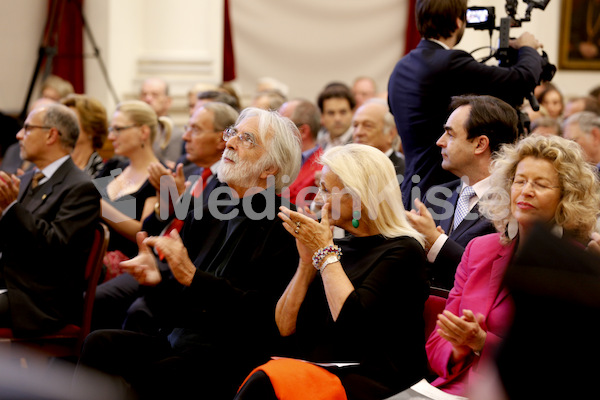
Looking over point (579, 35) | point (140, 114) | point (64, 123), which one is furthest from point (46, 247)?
point (579, 35)

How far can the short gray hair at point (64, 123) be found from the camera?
13.1 feet

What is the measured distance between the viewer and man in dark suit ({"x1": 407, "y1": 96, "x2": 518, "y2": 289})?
2980 mm

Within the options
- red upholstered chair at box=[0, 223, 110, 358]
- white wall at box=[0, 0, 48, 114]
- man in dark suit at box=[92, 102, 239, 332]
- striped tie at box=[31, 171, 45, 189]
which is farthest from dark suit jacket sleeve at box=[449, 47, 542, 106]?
white wall at box=[0, 0, 48, 114]

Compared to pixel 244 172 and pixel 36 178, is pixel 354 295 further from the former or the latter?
pixel 36 178

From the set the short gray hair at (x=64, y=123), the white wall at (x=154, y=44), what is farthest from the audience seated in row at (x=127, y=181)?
the white wall at (x=154, y=44)

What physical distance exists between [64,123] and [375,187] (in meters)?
2.09

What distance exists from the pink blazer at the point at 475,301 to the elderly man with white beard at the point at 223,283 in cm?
67

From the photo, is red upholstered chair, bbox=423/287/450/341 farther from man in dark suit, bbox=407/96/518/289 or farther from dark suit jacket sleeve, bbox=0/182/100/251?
dark suit jacket sleeve, bbox=0/182/100/251

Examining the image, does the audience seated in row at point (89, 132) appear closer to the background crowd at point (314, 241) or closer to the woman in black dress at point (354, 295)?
the background crowd at point (314, 241)

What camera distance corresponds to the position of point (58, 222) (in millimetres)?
3600

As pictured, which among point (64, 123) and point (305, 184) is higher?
point (64, 123)

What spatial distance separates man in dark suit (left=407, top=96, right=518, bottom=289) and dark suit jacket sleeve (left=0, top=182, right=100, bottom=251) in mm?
1636

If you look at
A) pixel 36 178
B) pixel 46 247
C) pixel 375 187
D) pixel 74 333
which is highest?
pixel 375 187

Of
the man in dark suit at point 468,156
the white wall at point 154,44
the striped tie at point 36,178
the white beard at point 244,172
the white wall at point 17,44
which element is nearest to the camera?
the man in dark suit at point 468,156
